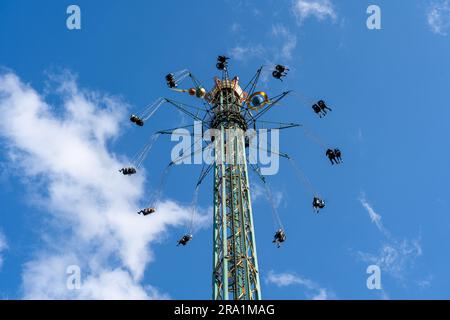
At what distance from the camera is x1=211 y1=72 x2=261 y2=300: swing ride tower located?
3073 centimetres

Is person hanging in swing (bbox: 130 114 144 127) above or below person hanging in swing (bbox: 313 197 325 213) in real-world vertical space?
above

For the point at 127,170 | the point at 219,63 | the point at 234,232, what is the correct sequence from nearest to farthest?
the point at 234,232 → the point at 127,170 → the point at 219,63

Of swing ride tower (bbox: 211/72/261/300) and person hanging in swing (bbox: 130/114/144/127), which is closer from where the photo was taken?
swing ride tower (bbox: 211/72/261/300)

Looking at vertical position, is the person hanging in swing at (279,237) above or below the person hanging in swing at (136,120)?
below

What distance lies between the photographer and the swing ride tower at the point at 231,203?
101ft

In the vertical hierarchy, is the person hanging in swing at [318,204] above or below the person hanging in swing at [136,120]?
below

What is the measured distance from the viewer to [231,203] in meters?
34.8

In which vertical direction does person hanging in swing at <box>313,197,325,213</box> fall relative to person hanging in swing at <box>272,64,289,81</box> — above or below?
below

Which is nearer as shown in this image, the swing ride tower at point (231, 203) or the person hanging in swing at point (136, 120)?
the swing ride tower at point (231, 203)
